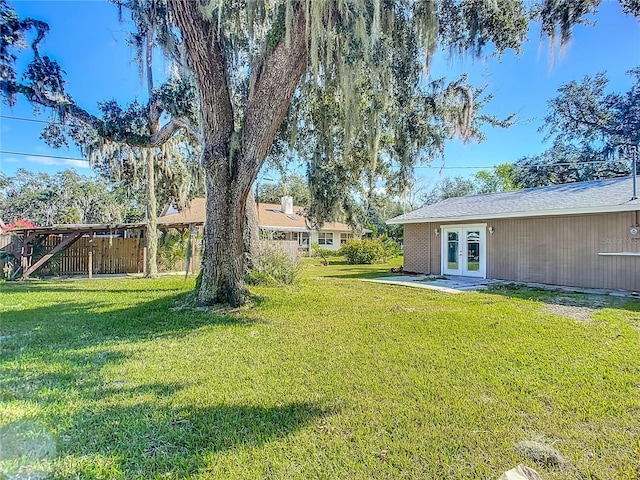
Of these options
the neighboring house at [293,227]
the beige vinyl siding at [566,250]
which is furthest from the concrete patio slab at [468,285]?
the neighboring house at [293,227]

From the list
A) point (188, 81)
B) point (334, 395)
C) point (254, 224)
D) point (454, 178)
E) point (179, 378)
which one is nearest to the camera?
point (334, 395)

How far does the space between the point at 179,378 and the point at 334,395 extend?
1.52 metres

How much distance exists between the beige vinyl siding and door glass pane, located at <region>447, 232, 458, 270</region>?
1104 millimetres

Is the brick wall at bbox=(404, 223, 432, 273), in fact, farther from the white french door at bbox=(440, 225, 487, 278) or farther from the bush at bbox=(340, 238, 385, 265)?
the bush at bbox=(340, 238, 385, 265)

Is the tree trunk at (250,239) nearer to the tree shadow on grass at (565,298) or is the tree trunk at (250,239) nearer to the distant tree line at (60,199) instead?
the tree shadow on grass at (565,298)

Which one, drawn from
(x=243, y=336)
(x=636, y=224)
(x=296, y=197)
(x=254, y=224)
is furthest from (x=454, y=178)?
(x=243, y=336)

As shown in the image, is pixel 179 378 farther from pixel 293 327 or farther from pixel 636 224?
pixel 636 224

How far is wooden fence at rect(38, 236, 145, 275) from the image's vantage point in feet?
45.2

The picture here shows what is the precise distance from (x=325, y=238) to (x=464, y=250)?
14.6m

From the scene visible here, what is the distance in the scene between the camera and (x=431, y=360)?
153 inches

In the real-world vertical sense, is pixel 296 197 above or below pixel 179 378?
A: above

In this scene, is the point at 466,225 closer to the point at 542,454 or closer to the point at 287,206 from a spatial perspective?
the point at 542,454

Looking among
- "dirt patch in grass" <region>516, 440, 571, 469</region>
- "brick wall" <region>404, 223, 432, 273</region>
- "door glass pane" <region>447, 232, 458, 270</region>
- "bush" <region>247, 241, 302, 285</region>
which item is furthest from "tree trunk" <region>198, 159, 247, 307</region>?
"brick wall" <region>404, 223, 432, 273</region>

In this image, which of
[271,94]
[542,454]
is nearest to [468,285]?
[271,94]
